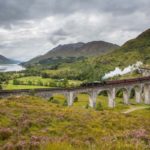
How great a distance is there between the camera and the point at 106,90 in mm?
106312

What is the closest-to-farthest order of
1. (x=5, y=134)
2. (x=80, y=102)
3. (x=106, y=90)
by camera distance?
1. (x=5, y=134)
2. (x=106, y=90)
3. (x=80, y=102)

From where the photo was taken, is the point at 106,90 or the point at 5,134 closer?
the point at 5,134

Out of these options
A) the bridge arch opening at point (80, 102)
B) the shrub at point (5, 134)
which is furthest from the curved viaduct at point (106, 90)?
the shrub at point (5, 134)

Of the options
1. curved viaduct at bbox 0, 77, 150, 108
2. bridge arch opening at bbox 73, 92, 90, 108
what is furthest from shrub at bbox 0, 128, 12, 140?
bridge arch opening at bbox 73, 92, 90, 108

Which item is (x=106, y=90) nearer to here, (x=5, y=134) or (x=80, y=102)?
(x=80, y=102)

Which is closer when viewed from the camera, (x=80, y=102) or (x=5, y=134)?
(x=5, y=134)

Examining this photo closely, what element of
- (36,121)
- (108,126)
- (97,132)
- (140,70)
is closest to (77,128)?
(97,132)

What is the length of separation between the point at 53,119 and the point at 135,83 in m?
80.9

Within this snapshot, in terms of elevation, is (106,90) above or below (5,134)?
above

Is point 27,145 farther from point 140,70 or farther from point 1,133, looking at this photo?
point 140,70

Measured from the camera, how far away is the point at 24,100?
5741cm

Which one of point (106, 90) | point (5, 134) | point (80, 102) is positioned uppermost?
point (106, 90)

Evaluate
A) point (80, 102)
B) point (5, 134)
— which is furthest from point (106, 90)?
point (5, 134)

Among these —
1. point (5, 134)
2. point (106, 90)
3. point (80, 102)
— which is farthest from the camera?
point (80, 102)
